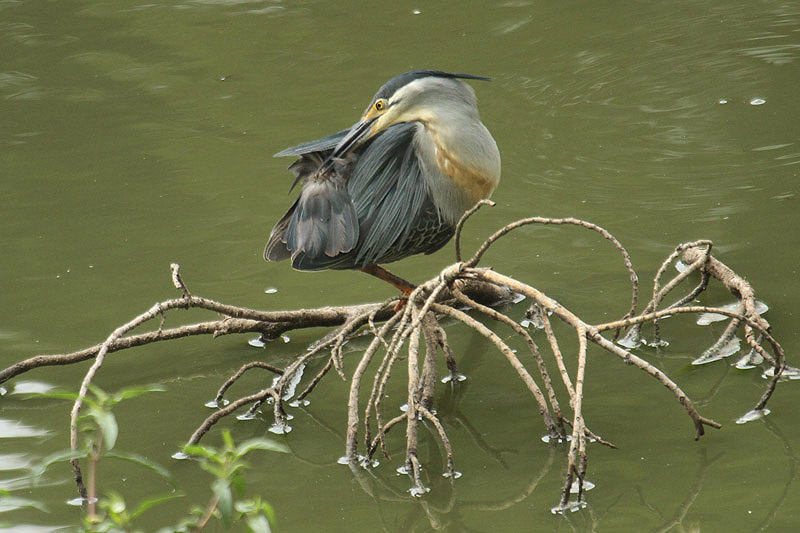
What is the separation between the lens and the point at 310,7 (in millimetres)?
8312

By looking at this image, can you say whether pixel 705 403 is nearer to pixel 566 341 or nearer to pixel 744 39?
pixel 566 341

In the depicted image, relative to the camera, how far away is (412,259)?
5016mm

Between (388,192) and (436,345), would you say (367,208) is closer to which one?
(388,192)

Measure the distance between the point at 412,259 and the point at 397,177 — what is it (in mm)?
1217

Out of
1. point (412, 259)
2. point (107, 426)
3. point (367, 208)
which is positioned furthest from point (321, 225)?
point (107, 426)

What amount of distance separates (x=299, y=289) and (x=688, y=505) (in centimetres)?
236

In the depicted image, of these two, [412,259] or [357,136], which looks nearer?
[357,136]

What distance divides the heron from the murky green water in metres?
0.62

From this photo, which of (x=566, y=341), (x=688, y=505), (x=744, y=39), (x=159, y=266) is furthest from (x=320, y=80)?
(x=688, y=505)

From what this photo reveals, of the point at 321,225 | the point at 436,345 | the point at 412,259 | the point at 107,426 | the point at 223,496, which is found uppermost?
the point at 107,426

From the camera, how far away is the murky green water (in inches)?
128

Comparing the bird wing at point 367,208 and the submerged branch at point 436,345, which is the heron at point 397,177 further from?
the submerged branch at point 436,345

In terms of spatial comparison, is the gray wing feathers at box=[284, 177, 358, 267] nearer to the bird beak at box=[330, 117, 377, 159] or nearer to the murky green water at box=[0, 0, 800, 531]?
the bird beak at box=[330, 117, 377, 159]

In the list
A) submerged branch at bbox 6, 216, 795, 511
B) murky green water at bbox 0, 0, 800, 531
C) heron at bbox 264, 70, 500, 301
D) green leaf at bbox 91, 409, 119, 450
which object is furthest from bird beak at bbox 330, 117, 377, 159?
green leaf at bbox 91, 409, 119, 450
